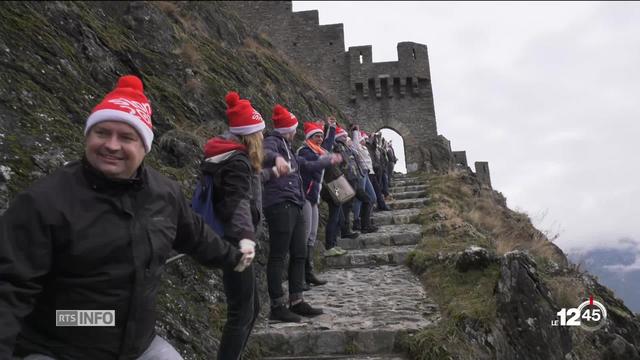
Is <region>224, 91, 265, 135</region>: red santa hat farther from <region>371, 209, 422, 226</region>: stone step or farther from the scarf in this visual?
<region>371, 209, 422, 226</region>: stone step

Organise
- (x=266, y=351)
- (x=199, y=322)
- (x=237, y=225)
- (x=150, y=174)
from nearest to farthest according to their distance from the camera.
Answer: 1. (x=150, y=174)
2. (x=237, y=225)
3. (x=199, y=322)
4. (x=266, y=351)

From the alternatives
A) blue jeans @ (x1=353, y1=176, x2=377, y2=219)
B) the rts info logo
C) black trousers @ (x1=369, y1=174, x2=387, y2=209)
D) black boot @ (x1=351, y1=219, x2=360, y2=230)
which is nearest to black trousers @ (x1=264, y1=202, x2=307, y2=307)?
the rts info logo

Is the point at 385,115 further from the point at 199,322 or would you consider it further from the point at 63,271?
the point at 63,271

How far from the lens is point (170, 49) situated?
8586 millimetres

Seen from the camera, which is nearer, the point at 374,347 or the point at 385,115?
the point at 374,347

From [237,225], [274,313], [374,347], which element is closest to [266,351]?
[274,313]

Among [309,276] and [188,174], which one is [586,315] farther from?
[188,174]

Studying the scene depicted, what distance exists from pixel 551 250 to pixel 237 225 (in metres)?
6.85

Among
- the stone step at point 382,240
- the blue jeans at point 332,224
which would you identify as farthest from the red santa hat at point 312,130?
the stone step at point 382,240

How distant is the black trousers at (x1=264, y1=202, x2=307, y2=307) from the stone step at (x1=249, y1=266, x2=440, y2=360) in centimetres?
39

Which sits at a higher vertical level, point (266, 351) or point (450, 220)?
point (450, 220)

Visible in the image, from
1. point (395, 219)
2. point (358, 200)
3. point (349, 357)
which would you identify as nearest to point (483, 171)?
point (395, 219)

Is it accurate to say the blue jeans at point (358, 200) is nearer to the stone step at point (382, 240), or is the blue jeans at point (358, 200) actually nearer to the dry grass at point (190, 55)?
the stone step at point (382, 240)

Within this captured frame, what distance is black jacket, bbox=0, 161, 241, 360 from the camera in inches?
57.9
